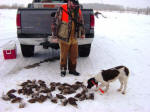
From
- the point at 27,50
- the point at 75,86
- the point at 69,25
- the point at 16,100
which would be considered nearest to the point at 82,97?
the point at 75,86

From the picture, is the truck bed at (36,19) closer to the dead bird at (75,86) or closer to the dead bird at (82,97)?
the dead bird at (75,86)

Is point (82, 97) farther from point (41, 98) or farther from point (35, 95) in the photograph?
point (35, 95)

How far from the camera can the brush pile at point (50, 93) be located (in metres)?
3.72

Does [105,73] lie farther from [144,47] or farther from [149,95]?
[144,47]

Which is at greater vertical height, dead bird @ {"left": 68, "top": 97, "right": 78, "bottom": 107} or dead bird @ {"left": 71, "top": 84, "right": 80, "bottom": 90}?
dead bird @ {"left": 71, "top": 84, "right": 80, "bottom": 90}

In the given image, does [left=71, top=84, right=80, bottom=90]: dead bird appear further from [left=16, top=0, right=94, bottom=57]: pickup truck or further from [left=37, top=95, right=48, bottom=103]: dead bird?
[left=16, top=0, right=94, bottom=57]: pickup truck

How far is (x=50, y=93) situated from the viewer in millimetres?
3979

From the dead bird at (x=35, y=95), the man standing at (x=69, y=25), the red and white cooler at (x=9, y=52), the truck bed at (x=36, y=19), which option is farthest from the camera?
the red and white cooler at (x=9, y=52)

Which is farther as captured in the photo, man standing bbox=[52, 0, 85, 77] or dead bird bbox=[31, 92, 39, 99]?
man standing bbox=[52, 0, 85, 77]

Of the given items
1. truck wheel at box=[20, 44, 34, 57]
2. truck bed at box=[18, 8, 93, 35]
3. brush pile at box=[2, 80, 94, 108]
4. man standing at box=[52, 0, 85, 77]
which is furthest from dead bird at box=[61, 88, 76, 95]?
truck wheel at box=[20, 44, 34, 57]

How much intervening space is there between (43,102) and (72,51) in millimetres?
1787

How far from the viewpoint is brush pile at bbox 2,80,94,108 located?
372cm

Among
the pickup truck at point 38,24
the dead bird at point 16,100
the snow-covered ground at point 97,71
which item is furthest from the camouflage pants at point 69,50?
the dead bird at point 16,100

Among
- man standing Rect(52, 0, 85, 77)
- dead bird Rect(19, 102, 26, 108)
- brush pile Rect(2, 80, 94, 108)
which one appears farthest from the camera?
man standing Rect(52, 0, 85, 77)
